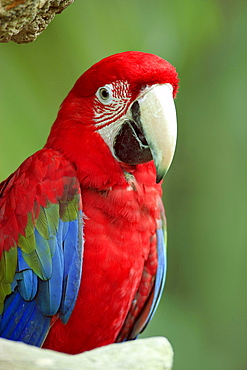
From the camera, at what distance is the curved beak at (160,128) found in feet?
4.19

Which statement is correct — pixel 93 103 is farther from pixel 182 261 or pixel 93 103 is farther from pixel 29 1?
pixel 182 261

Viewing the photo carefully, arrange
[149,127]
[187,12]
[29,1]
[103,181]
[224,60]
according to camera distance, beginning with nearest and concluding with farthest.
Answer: [29,1]
[149,127]
[103,181]
[187,12]
[224,60]

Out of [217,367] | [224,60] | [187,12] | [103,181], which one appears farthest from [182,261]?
[103,181]

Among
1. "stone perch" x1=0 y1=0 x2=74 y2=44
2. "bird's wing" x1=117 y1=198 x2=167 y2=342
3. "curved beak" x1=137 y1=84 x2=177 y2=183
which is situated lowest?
"bird's wing" x1=117 y1=198 x2=167 y2=342

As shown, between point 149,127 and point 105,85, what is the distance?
0.66 feet

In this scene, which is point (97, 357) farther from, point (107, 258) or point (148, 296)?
point (148, 296)

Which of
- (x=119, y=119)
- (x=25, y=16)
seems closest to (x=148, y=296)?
(x=119, y=119)

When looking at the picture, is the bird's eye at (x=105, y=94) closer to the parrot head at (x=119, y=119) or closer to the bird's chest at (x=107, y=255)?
the parrot head at (x=119, y=119)

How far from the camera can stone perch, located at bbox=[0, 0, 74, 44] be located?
3.77 feet

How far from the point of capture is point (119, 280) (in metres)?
1.43

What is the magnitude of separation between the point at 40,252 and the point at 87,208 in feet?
0.56

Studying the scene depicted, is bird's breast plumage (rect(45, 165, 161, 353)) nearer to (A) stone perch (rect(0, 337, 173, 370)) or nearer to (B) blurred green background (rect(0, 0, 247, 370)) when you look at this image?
(A) stone perch (rect(0, 337, 173, 370))

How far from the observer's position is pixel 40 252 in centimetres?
136

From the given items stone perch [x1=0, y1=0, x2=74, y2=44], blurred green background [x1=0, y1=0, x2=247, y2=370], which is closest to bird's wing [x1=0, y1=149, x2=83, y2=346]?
stone perch [x1=0, y1=0, x2=74, y2=44]
